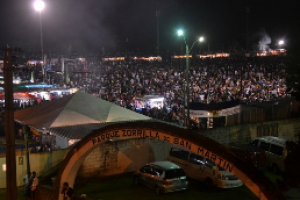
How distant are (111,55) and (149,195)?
48962mm

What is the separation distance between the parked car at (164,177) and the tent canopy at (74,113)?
3765 mm

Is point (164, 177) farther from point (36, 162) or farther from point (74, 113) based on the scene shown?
point (74, 113)

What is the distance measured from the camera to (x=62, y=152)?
41.5 feet

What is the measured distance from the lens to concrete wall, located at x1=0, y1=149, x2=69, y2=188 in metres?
11.9

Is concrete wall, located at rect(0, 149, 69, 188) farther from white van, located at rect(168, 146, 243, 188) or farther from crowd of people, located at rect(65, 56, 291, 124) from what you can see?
crowd of people, located at rect(65, 56, 291, 124)

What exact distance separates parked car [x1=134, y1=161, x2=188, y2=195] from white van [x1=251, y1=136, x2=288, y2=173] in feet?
15.9

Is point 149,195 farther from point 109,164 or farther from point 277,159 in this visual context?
point 277,159

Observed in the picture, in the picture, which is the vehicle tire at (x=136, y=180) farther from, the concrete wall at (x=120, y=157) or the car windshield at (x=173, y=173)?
the car windshield at (x=173, y=173)

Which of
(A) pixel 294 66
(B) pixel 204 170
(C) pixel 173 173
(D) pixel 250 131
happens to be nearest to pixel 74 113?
(C) pixel 173 173

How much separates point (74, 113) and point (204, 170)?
633 cm

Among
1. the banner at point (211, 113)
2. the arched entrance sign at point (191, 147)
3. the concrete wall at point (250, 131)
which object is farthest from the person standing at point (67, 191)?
the banner at point (211, 113)

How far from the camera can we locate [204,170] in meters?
12.0

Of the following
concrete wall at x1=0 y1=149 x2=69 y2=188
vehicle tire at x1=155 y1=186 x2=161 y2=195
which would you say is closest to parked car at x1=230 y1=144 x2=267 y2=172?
vehicle tire at x1=155 y1=186 x2=161 y2=195

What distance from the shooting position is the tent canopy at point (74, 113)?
14062mm
